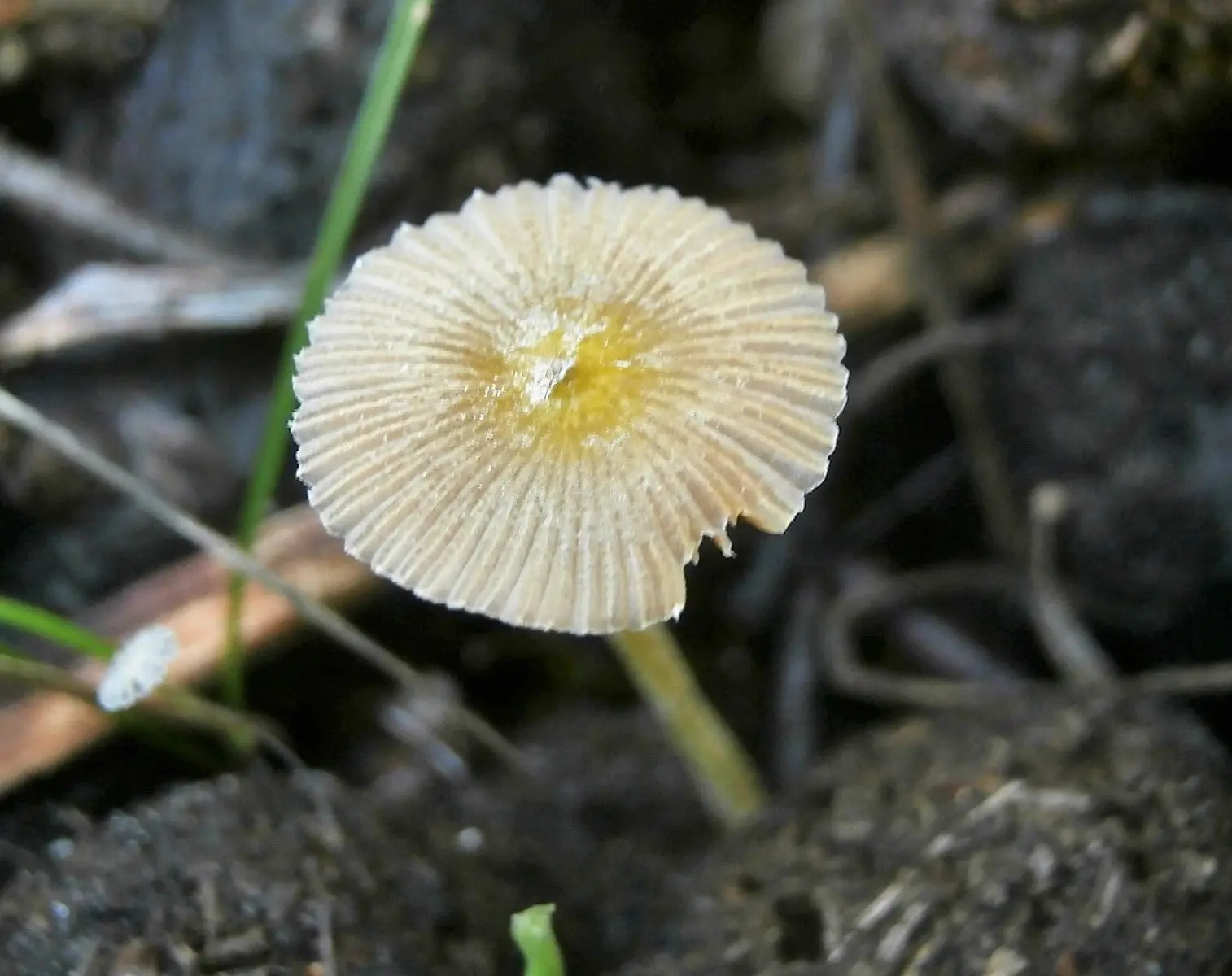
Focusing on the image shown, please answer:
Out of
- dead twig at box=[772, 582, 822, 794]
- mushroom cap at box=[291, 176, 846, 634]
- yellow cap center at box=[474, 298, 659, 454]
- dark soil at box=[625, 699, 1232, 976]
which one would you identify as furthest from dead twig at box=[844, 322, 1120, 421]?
yellow cap center at box=[474, 298, 659, 454]

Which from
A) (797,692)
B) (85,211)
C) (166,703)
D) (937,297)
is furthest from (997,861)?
(85,211)

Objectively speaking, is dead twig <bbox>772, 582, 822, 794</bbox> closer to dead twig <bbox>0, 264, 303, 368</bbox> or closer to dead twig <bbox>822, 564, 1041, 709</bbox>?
dead twig <bbox>822, 564, 1041, 709</bbox>

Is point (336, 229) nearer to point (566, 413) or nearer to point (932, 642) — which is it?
point (566, 413)

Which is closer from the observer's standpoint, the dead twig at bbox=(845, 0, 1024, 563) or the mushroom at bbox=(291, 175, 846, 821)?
the mushroom at bbox=(291, 175, 846, 821)

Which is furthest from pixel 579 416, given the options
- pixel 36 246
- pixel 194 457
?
pixel 36 246

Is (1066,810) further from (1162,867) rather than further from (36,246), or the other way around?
(36,246)

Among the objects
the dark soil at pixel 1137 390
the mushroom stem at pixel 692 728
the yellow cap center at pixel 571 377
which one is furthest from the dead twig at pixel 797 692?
the yellow cap center at pixel 571 377
